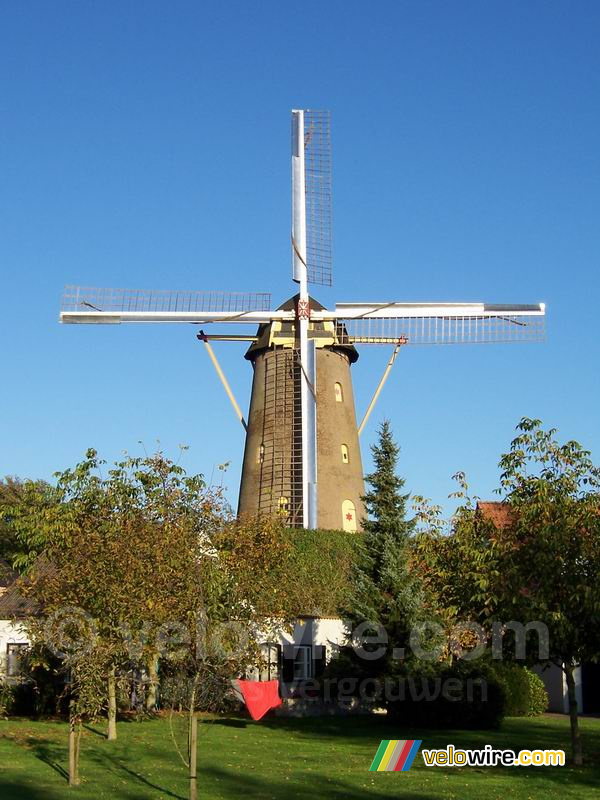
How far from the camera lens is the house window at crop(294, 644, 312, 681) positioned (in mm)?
33469

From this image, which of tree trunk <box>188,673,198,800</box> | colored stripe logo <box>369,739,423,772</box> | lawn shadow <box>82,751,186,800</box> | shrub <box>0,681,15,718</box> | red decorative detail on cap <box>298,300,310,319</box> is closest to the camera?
tree trunk <box>188,673,198,800</box>

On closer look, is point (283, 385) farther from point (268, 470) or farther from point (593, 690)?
point (593, 690)

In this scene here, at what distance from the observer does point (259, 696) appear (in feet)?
94.1

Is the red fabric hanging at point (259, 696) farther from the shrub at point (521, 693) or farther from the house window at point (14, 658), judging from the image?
the house window at point (14, 658)

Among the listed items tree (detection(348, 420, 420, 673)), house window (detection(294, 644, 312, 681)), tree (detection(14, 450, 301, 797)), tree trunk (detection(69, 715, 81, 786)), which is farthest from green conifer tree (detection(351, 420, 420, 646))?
tree trunk (detection(69, 715, 81, 786))

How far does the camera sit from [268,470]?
44.6 m

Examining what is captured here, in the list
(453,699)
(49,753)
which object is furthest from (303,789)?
(453,699)

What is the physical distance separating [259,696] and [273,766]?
27.3 feet

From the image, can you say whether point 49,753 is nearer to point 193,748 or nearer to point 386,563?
point 193,748

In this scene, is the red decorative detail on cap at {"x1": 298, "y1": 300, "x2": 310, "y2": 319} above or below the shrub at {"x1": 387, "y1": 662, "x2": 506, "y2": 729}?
above

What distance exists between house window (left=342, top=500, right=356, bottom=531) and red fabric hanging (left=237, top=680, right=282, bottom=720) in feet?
50.9

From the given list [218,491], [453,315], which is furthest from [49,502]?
[453,315]

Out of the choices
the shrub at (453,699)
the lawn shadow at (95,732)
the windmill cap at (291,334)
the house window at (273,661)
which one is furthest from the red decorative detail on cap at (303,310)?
the lawn shadow at (95,732)

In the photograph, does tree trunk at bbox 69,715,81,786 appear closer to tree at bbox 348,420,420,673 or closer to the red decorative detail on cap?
tree at bbox 348,420,420,673
